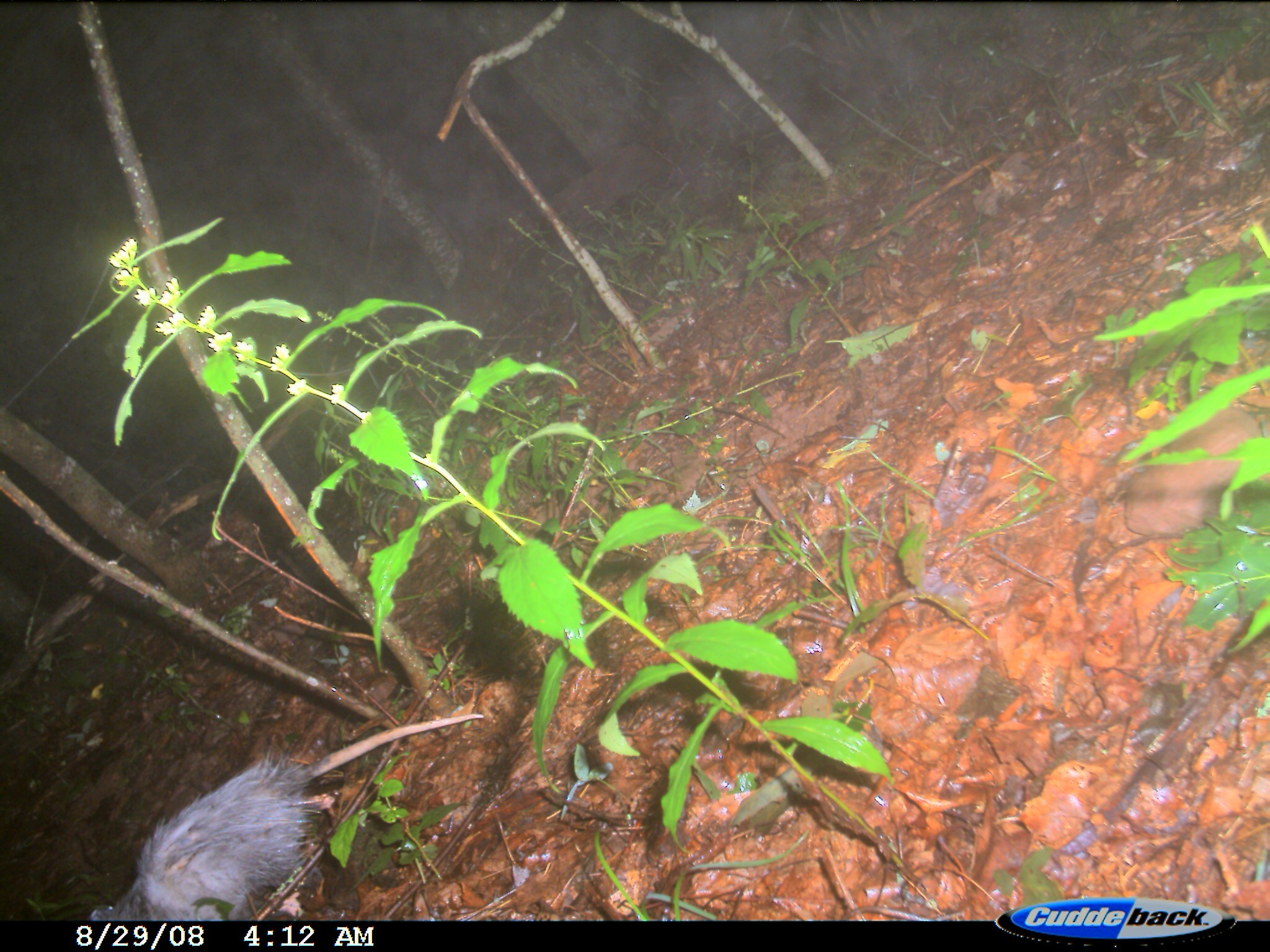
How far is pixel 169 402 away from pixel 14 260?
136cm

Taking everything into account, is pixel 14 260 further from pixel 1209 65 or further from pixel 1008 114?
pixel 1209 65

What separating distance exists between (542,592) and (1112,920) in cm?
133

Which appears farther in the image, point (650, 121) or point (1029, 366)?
point (650, 121)

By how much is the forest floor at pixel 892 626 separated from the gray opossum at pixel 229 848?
0.63 ft

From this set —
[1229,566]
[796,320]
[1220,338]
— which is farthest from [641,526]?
[796,320]

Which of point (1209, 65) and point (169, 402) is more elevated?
point (169, 402)

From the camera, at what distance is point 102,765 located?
127 inches

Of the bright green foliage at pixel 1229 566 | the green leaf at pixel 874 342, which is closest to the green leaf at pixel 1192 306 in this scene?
the bright green foliage at pixel 1229 566

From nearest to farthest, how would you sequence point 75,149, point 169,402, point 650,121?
point 75,149, point 169,402, point 650,121

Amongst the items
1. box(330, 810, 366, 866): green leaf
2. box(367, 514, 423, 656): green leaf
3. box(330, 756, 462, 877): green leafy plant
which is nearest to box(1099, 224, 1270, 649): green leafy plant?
box(367, 514, 423, 656): green leaf

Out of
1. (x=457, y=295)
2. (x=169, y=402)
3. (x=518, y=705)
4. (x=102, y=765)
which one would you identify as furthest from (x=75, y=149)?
(x=518, y=705)

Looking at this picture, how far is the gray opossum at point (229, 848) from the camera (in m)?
1.99

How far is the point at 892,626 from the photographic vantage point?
69.7 inches

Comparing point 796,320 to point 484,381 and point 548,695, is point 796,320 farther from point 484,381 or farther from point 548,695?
point 548,695
